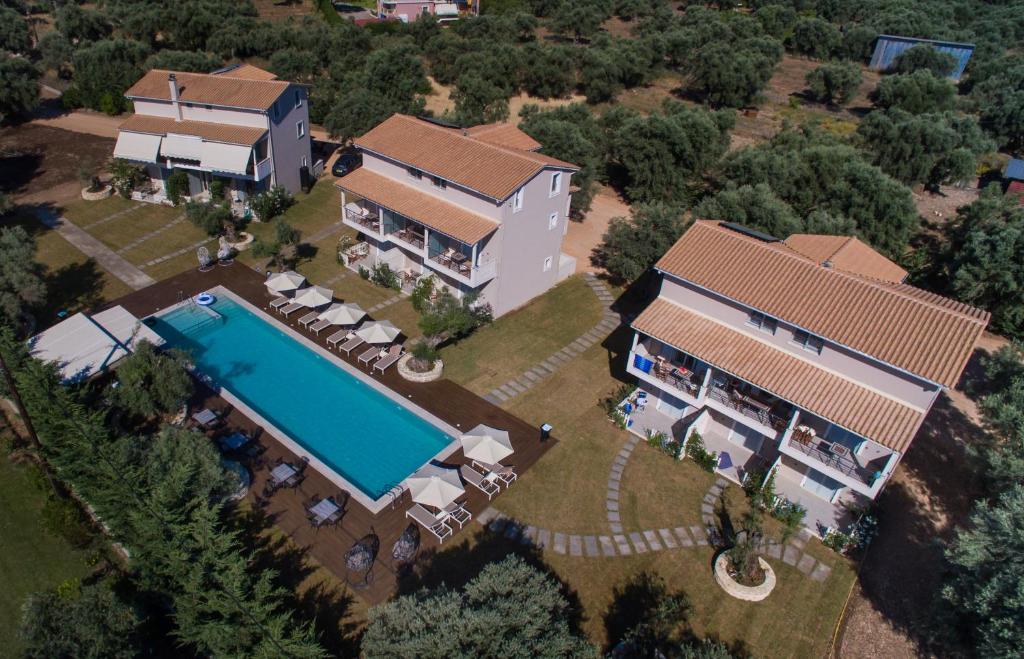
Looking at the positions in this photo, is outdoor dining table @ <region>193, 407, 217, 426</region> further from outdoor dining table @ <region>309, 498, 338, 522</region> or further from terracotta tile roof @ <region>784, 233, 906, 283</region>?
terracotta tile roof @ <region>784, 233, 906, 283</region>

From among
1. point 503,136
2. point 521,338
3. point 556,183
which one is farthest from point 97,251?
point 556,183

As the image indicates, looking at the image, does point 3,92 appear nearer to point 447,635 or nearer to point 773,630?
point 447,635

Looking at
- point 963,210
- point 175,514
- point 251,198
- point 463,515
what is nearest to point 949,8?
point 963,210

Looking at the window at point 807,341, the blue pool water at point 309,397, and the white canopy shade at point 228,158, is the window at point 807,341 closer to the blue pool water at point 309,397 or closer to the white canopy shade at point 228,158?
the blue pool water at point 309,397

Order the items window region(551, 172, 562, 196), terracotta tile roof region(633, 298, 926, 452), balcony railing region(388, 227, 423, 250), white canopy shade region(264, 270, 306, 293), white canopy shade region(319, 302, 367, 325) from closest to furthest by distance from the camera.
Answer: terracotta tile roof region(633, 298, 926, 452) → white canopy shade region(319, 302, 367, 325) → window region(551, 172, 562, 196) → white canopy shade region(264, 270, 306, 293) → balcony railing region(388, 227, 423, 250)

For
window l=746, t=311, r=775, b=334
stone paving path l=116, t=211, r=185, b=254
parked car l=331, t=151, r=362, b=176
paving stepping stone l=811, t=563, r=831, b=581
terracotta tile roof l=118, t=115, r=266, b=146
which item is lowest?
stone paving path l=116, t=211, r=185, b=254

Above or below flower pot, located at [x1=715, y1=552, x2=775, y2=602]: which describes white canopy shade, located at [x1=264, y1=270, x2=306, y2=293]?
above

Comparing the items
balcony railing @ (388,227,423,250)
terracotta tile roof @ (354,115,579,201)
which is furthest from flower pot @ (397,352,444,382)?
terracotta tile roof @ (354,115,579,201)

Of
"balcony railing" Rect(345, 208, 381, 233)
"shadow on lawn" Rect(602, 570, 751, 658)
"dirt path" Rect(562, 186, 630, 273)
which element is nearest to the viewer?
"shadow on lawn" Rect(602, 570, 751, 658)
